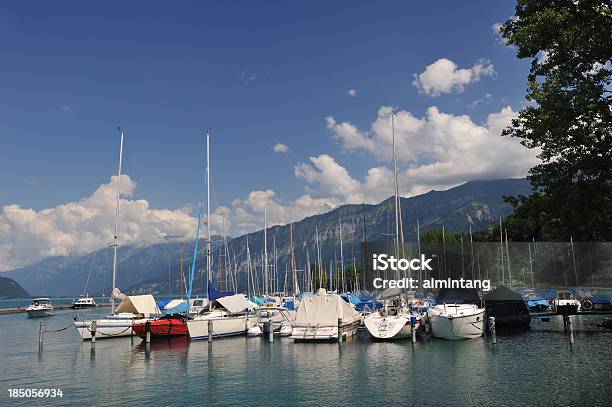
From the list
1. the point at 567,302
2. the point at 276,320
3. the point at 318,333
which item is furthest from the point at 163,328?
the point at 567,302

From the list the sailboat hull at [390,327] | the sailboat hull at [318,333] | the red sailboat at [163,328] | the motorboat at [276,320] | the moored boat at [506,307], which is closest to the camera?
the sailboat hull at [390,327]

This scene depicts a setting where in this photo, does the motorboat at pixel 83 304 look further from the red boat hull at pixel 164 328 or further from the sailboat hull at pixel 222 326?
the sailboat hull at pixel 222 326

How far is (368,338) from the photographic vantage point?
4516 centimetres

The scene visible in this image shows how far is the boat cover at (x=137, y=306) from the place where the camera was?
171ft

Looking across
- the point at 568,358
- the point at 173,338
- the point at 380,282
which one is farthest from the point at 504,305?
the point at 173,338

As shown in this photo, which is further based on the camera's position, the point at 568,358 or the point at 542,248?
the point at 542,248

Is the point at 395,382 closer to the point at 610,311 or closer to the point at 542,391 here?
the point at 542,391

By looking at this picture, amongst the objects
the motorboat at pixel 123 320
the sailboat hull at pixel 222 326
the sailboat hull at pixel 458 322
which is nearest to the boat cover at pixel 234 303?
the sailboat hull at pixel 222 326

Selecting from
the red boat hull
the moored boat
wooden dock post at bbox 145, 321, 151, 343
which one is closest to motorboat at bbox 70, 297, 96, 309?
the red boat hull

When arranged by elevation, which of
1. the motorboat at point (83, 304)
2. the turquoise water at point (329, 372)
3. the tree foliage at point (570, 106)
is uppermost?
the tree foliage at point (570, 106)

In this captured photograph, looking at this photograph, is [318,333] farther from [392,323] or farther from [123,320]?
[123,320]

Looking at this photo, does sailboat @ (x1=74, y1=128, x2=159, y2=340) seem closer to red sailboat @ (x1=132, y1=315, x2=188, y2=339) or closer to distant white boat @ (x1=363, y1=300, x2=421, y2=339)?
red sailboat @ (x1=132, y1=315, x2=188, y2=339)

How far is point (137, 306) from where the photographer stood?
5228 cm

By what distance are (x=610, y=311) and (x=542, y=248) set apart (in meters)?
12.2
